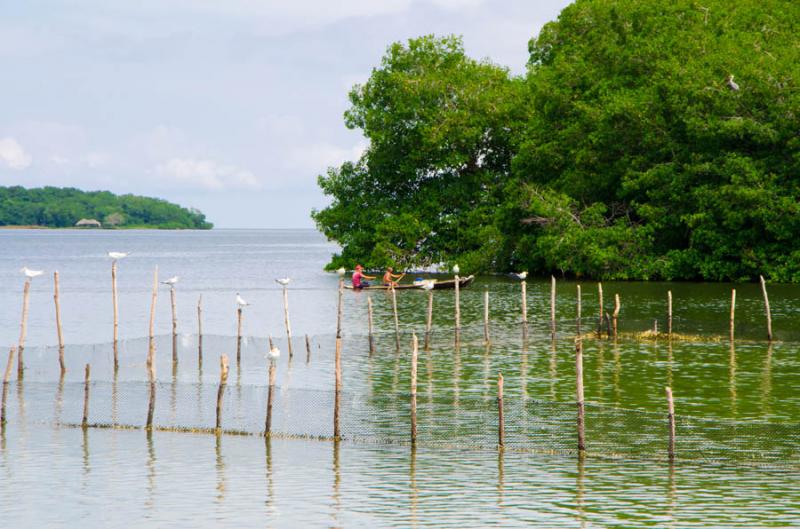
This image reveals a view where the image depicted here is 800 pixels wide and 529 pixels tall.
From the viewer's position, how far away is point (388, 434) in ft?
86.2

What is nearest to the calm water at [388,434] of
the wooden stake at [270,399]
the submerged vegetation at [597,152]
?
the wooden stake at [270,399]

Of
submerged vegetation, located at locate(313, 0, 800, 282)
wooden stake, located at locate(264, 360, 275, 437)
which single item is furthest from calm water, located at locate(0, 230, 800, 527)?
submerged vegetation, located at locate(313, 0, 800, 282)

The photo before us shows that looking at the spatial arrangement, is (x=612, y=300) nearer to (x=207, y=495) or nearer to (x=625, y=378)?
(x=625, y=378)

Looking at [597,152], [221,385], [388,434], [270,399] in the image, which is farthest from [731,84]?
[221,385]

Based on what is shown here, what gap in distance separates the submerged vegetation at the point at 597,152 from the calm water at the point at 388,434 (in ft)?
29.9

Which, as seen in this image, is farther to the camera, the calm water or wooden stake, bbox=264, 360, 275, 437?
wooden stake, bbox=264, 360, 275, 437

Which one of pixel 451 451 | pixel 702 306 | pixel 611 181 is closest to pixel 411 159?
pixel 611 181

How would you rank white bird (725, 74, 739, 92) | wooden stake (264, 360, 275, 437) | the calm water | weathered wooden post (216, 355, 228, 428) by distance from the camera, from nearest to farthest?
the calm water → wooden stake (264, 360, 275, 437) → weathered wooden post (216, 355, 228, 428) → white bird (725, 74, 739, 92)

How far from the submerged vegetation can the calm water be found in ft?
29.9

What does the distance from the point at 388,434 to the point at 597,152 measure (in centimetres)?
4612

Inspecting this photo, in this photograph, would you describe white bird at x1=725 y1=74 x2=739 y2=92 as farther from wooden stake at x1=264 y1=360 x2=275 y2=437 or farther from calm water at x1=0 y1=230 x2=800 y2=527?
wooden stake at x1=264 y1=360 x2=275 y2=437

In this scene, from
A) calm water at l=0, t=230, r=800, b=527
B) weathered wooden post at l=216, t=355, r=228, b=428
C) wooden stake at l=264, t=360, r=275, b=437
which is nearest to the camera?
calm water at l=0, t=230, r=800, b=527

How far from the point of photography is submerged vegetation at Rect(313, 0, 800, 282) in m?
63.0

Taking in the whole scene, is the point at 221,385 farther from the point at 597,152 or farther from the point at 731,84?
the point at 597,152
